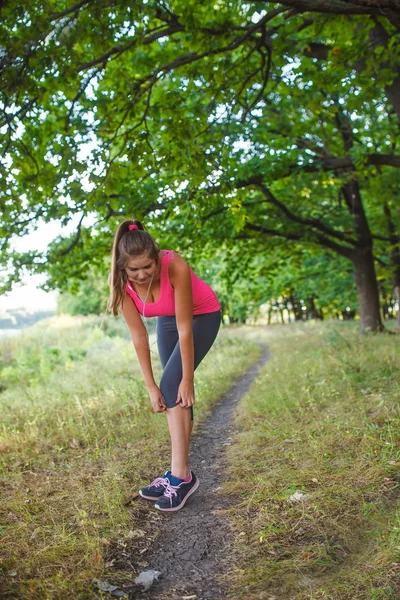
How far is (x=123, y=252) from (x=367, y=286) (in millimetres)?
11024

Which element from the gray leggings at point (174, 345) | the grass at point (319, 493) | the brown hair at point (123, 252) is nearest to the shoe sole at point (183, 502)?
the grass at point (319, 493)

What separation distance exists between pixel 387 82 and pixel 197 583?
253 inches

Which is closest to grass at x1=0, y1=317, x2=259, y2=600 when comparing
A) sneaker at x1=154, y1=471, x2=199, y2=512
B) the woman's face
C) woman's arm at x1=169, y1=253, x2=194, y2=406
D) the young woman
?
sneaker at x1=154, y1=471, x2=199, y2=512

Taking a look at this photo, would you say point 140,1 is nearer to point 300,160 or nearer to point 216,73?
point 216,73

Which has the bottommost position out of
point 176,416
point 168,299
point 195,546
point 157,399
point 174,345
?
point 195,546

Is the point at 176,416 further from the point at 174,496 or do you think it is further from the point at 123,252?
the point at 123,252

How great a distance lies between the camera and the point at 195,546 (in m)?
3.05

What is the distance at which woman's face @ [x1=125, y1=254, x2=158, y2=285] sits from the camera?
3.46 meters

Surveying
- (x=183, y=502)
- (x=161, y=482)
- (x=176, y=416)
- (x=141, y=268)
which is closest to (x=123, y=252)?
(x=141, y=268)

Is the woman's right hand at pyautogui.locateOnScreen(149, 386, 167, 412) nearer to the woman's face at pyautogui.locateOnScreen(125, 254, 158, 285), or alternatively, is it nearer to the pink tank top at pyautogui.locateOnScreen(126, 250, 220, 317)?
the pink tank top at pyautogui.locateOnScreen(126, 250, 220, 317)

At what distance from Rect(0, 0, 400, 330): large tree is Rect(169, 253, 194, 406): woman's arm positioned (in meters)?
2.07

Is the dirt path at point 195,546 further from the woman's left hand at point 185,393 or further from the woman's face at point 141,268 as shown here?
the woman's face at point 141,268

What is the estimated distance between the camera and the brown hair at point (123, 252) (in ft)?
11.3

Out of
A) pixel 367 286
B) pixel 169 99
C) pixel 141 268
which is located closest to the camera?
pixel 141 268
